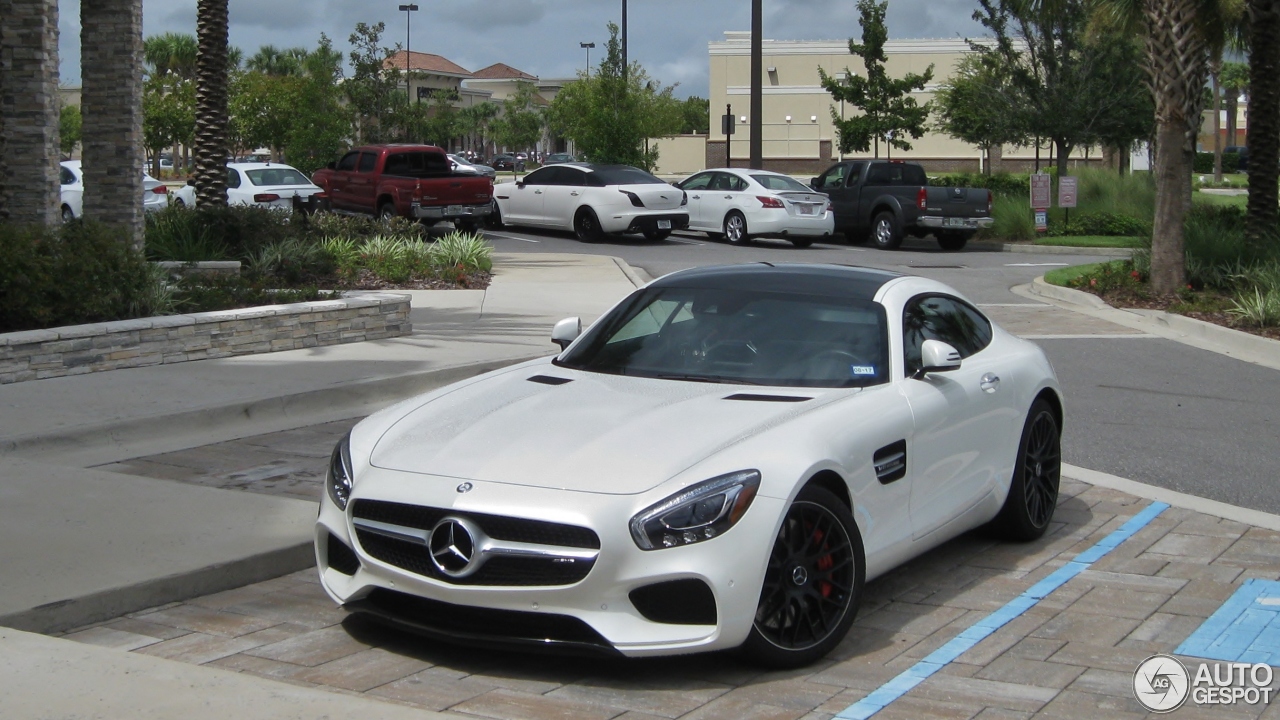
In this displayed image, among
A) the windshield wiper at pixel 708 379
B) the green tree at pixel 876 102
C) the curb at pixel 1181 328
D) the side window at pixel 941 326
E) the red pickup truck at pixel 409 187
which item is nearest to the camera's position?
the windshield wiper at pixel 708 379

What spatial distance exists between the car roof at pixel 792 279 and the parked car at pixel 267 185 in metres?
20.6

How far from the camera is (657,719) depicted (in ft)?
14.6

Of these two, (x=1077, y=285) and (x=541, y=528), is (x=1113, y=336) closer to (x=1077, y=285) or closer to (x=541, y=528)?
(x=1077, y=285)

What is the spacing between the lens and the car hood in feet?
15.8

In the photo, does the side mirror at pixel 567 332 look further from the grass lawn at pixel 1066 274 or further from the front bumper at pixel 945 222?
the front bumper at pixel 945 222

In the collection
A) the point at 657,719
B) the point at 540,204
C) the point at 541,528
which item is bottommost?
the point at 657,719

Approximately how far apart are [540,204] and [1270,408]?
19482 millimetres

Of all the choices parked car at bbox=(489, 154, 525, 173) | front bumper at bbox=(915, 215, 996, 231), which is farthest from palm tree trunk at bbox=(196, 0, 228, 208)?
parked car at bbox=(489, 154, 525, 173)

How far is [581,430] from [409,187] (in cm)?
2056

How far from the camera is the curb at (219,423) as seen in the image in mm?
8383

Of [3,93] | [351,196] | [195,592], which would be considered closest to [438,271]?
[3,93]

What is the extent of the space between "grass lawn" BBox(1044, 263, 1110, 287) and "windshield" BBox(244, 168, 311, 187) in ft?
50.5

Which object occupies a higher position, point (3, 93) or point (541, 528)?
point (3, 93)

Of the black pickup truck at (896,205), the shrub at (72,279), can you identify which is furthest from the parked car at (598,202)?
the shrub at (72,279)
